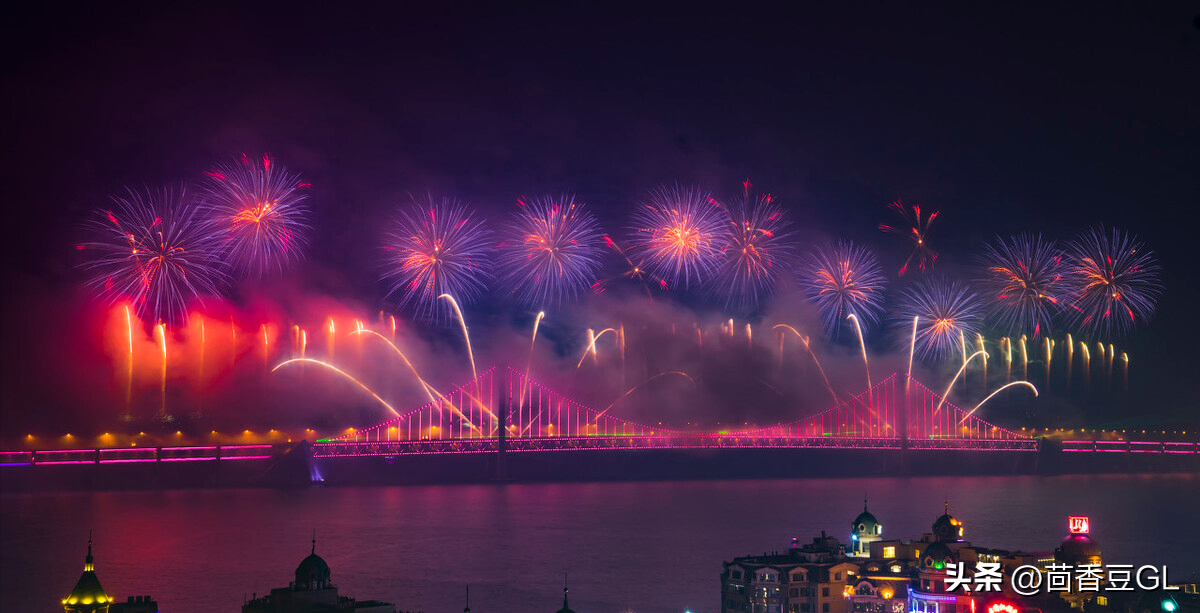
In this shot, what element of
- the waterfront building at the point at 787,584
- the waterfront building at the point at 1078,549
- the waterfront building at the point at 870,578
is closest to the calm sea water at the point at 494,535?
the waterfront building at the point at 787,584

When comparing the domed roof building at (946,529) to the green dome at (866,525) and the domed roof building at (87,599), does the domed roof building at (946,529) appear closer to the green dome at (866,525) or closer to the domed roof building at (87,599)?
the green dome at (866,525)

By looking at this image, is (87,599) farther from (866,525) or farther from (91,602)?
(866,525)

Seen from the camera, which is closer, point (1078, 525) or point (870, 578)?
point (1078, 525)

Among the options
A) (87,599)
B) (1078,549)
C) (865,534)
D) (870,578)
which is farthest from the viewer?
(865,534)

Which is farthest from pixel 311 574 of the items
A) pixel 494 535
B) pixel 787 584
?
pixel 494 535

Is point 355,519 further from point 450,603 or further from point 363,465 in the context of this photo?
point 363,465

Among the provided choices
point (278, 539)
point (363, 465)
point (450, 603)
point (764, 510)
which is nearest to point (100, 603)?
point (450, 603)

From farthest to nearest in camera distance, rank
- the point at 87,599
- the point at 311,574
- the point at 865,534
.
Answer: the point at 865,534
the point at 311,574
the point at 87,599

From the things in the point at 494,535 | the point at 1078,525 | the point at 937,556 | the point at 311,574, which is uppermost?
the point at 1078,525
